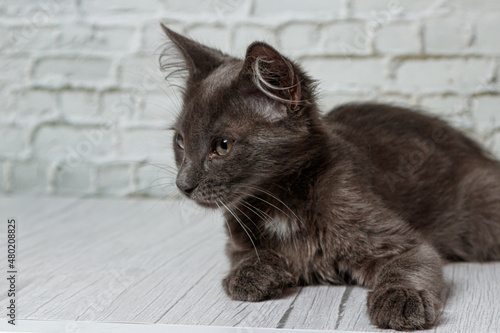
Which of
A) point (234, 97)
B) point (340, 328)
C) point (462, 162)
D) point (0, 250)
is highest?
point (234, 97)

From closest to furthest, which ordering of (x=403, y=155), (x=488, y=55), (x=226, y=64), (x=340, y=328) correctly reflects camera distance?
(x=340, y=328) < (x=226, y=64) < (x=403, y=155) < (x=488, y=55)

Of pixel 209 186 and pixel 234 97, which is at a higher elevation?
pixel 234 97

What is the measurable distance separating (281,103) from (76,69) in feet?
5.55

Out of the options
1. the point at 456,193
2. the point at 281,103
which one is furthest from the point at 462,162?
the point at 281,103

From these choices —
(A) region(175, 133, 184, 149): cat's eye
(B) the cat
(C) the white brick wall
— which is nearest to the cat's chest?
(B) the cat

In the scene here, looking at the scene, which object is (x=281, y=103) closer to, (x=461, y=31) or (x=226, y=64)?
(x=226, y=64)

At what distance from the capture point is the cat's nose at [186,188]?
4.82 feet

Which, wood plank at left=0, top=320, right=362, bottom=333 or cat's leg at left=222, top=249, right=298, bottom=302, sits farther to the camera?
cat's leg at left=222, top=249, right=298, bottom=302

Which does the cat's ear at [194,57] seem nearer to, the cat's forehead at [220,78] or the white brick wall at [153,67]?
the cat's forehead at [220,78]

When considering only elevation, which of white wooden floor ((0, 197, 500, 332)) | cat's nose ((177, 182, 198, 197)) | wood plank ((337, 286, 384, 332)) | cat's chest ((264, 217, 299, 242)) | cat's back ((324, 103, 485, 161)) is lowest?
white wooden floor ((0, 197, 500, 332))

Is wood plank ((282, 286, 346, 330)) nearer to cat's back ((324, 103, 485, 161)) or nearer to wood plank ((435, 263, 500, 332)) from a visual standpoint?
wood plank ((435, 263, 500, 332))

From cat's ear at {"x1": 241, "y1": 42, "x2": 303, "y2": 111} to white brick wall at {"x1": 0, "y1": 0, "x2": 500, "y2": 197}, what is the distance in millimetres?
1015

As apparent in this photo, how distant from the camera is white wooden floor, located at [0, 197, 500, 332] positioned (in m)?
1.33

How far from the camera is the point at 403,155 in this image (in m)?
1.84
